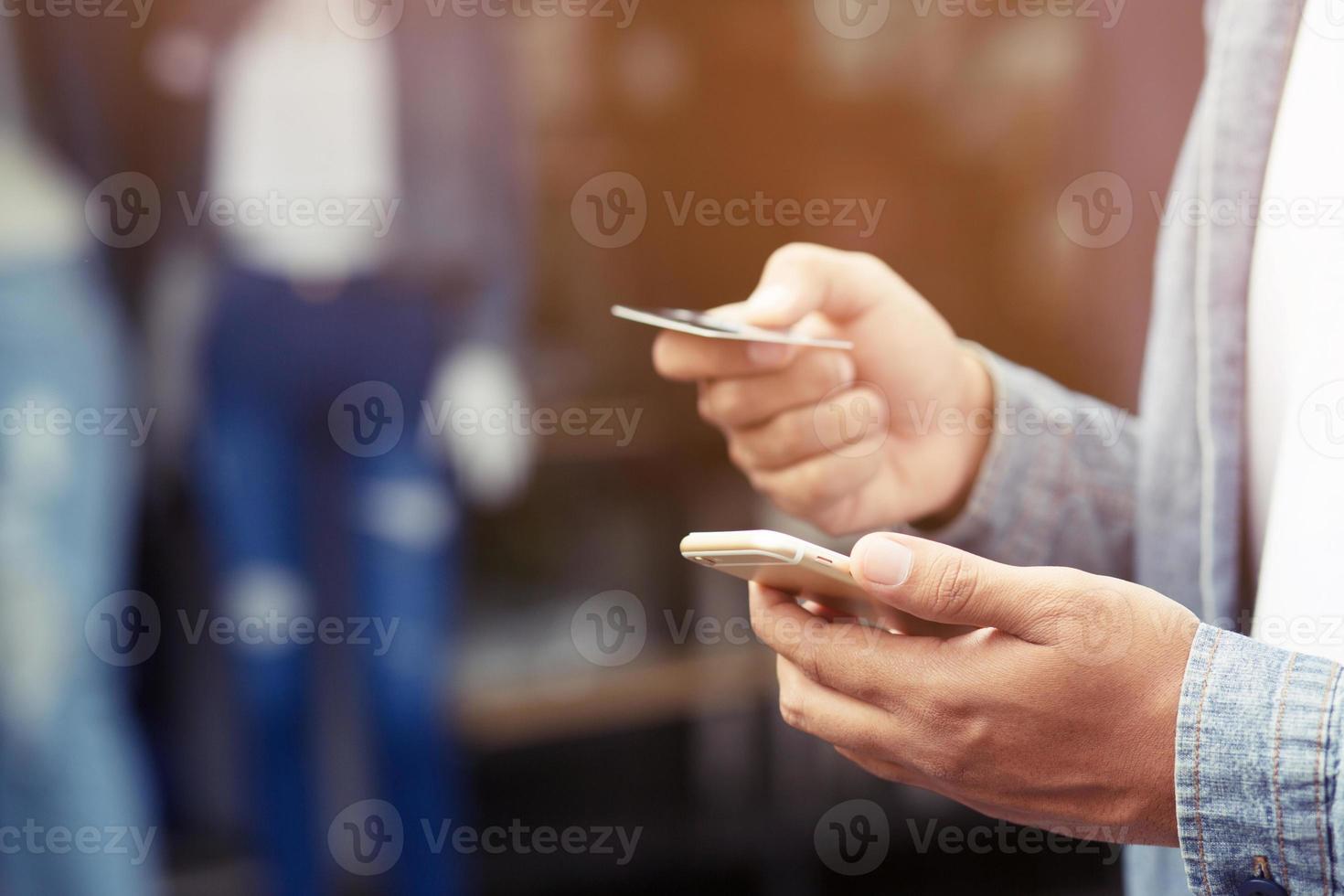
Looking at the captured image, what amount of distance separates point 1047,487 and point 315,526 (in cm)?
110

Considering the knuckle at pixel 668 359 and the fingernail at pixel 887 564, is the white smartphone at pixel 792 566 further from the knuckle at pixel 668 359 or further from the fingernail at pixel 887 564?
the knuckle at pixel 668 359

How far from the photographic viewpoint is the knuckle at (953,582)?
0.47m

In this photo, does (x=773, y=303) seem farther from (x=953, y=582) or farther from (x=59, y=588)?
(x=59, y=588)

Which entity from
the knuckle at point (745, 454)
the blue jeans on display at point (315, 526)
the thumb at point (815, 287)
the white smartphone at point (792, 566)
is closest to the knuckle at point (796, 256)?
the thumb at point (815, 287)

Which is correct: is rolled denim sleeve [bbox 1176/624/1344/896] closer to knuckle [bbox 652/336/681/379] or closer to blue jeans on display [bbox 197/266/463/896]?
knuckle [bbox 652/336/681/379]

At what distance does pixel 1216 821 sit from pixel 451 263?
1.27 metres

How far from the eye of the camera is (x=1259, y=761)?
45 cm

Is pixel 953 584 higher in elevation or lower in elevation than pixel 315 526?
higher

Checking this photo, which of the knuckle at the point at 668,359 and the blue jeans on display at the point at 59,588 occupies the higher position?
the knuckle at the point at 668,359

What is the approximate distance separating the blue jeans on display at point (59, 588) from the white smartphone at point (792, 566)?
1.05 m

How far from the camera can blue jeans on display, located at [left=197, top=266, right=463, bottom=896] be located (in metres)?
1.44

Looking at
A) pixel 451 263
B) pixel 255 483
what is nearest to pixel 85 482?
pixel 255 483

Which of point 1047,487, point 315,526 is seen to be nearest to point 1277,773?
point 1047,487

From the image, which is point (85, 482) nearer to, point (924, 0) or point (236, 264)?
A: point (236, 264)
